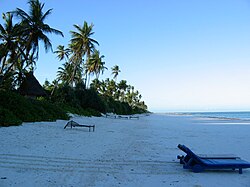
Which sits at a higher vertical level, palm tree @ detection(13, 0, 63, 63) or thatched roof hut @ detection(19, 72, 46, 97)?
palm tree @ detection(13, 0, 63, 63)

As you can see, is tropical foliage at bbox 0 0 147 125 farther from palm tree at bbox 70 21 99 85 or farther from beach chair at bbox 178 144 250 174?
beach chair at bbox 178 144 250 174

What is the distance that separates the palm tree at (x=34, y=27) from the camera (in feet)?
74.1

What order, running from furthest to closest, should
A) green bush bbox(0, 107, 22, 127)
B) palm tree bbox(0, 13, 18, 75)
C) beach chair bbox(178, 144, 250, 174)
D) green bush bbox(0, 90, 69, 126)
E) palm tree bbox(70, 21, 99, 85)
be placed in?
palm tree bbox(70, 21, 99, 85)
palm tree bbox(0, 13, 18, 75)
green bush bbox(0, 90, 69, 126)
green bush bbox(0, 107, 22, 127)
beach chair bbox(178, 144, 250, 174)

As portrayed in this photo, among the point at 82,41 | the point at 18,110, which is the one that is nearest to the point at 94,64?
the point at 82,41

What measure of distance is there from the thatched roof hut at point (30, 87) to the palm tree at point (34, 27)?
440 centimetres

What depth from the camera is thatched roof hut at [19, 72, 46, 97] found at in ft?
86.7

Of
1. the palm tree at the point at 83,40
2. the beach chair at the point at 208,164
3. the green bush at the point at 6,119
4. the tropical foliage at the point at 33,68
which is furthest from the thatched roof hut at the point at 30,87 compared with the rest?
the beach chair at the point at 208,164

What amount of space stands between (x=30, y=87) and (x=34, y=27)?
757 centimetres

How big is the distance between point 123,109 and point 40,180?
5464 centimetres

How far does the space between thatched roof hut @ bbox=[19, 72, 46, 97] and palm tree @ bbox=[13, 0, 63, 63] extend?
440 centimetres

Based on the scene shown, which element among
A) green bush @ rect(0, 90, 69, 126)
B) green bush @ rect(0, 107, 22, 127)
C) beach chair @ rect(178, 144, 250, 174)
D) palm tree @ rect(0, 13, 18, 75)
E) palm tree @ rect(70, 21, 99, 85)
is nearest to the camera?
beach chair @ rect(178, 144, 250, 174)

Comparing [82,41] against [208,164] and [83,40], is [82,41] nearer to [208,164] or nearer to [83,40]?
[83,40]

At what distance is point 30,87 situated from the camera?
27391 mm

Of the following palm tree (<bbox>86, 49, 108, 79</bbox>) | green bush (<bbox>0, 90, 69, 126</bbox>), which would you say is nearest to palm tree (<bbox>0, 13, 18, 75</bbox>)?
green bush (<bbox>0, 90, 69, 126</bbox>)
